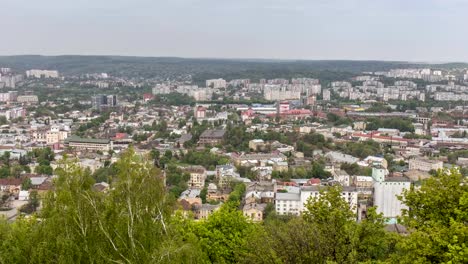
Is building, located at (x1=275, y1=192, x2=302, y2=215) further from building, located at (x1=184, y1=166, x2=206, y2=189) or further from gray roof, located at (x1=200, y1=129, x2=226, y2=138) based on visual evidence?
gray roof, located at (x1=200, y1=129, x2=226, y2=138)

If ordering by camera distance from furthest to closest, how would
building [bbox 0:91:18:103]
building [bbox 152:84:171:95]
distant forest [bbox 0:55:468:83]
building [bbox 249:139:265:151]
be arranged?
1. distant forest [bbox 0:55:468:83]
2. building [bbox 152:84:171:95]
3. building [bbox 0:91:18:103]
4. building [bbox 249:139:265:151]

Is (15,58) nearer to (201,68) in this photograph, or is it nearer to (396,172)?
(201,68)

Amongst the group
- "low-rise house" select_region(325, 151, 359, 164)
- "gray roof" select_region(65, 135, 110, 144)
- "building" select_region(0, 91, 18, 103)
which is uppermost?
"building" select_region(0, 91, 18, 103)

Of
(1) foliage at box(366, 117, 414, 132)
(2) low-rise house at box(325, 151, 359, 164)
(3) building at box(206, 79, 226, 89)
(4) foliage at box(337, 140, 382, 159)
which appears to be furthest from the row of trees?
(3) building at box(206, 79, 226, 89)

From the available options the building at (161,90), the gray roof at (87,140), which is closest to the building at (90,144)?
the gray roof at (87,140)

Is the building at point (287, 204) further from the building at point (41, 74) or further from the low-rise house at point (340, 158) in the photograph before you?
the building at point (41, 74)

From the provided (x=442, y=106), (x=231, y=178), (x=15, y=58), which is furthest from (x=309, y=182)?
(x=15, y=58)
